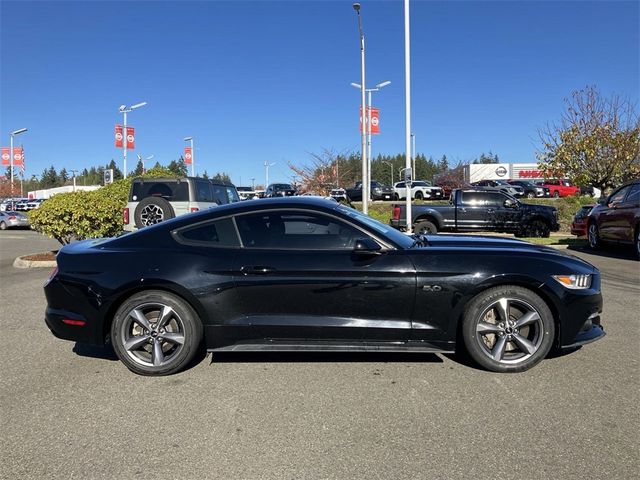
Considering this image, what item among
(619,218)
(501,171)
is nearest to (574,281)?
(619,218)

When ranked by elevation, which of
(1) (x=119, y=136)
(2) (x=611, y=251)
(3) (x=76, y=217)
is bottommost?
(2) (x=611, y=251)

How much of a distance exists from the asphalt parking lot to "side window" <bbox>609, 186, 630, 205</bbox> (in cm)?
777

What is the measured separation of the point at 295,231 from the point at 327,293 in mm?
637

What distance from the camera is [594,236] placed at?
12.9 m

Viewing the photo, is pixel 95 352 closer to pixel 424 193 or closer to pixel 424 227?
pixel 424 227

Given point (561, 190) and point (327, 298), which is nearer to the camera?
point (327, 298)

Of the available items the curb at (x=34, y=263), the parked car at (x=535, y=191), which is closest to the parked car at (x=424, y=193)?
the parked car at (x=535, y=191)

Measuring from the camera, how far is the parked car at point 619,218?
11.0 meters

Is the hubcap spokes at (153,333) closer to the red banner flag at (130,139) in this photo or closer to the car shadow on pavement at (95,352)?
the car shadow on pavement at (95,352)

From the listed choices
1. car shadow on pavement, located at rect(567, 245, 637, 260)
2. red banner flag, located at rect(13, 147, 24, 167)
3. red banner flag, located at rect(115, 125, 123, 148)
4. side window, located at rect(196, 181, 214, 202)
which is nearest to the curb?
side window, located at rect(196, 181, 214, 202)

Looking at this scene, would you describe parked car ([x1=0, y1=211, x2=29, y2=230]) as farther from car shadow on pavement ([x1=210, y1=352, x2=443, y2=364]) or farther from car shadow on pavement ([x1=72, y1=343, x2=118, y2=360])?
car shadow on pavement ([x1=210, y1=352, x2=443, y2=364])

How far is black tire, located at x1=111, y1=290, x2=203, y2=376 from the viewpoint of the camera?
4.25 m

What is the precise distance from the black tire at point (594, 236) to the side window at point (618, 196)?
955mm

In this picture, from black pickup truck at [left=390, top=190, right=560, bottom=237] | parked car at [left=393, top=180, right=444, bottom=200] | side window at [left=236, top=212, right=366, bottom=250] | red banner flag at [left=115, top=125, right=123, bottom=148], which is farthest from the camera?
parked car at [left=393, top=180, right=444, bottom=200]
